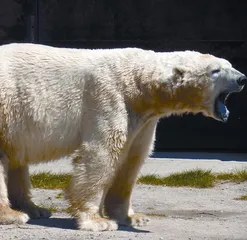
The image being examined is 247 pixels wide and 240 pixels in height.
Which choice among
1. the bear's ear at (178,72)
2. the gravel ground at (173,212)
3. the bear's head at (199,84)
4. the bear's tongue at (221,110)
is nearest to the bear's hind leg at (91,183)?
the gravel ground at (173,212)

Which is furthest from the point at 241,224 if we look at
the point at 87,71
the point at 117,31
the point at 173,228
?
the point at 117,31

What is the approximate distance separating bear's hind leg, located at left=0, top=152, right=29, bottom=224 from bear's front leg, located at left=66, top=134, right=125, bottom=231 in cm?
46

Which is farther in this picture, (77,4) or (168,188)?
(77,4)

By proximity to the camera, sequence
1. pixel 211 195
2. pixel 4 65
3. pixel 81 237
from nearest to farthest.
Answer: pixel 81 237 → pixel 4 65 → pixel 211 195

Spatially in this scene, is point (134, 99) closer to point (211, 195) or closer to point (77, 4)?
point (211, 195)

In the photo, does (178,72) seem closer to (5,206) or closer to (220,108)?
(220,108)

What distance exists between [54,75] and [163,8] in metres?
4.56

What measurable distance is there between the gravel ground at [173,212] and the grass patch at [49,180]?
270mm

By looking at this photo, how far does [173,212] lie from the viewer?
8953 mm

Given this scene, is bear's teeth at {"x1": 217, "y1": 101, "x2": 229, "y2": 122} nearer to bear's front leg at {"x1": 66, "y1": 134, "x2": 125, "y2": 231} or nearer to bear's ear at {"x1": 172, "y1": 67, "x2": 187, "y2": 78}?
bear's ear at {"x1": 172, "y1": 67, "x2": 187, "y2": 78}

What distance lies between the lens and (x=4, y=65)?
798 cm

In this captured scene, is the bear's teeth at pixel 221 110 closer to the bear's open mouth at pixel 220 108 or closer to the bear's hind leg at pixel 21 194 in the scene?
the bear's open mouth at pixel 220 108

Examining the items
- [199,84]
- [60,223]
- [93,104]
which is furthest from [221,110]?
[60,223]

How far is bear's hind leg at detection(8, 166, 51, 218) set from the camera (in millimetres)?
8391
